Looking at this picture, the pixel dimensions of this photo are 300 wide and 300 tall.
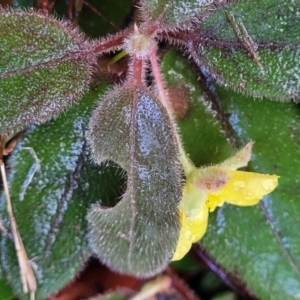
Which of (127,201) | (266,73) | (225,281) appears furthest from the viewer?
(225,281)

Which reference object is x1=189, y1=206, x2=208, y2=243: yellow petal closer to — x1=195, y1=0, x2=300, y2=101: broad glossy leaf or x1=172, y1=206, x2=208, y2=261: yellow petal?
x1=172, y1=206, x2=208, y2=261: yellow petal

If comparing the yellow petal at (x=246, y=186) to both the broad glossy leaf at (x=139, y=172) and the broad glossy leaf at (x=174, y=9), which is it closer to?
the broad glossy leaf at (x=139, y=172)

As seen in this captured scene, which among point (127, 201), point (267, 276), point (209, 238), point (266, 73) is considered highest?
point (266, 73)

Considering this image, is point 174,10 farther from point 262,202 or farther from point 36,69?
point 262,202

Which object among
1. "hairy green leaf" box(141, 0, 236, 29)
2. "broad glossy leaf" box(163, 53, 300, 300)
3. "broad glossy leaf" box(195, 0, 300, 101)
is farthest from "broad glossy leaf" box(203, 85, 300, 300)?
"hairy green leaf" box(141, 0, 236, 29)

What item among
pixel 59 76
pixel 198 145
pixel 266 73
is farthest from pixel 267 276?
pixel 59 76

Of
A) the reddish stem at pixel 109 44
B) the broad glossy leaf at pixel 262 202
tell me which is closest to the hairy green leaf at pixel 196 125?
the broad glossy leaf at pixel 262 202

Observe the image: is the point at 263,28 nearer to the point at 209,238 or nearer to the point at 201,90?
the point at 201,90

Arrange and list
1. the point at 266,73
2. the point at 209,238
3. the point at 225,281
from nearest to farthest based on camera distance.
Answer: the point at 266,73 → the point at 209,238 → the point at 225,281
